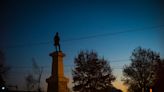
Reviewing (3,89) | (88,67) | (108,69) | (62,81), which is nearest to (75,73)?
(88,67)

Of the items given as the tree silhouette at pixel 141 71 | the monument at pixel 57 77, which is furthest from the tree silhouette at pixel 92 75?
the monument at pixel 57 77

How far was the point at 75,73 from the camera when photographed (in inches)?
1982

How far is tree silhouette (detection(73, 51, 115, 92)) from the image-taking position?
48844 mm

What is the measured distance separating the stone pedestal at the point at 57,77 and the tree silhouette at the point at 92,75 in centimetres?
2107

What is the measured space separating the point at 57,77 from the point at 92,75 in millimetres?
22550

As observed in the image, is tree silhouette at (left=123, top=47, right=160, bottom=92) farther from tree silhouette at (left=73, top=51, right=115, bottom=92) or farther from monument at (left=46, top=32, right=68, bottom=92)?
monument at (left=46, top=32, right=68, bottom=92)

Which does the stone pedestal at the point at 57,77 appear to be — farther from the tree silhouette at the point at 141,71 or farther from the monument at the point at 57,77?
the tree silhouette at the point at 141,71

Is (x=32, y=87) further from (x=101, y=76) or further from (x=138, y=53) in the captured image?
(x=138, y=53)

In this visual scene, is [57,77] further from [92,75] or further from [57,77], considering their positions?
[92,75]

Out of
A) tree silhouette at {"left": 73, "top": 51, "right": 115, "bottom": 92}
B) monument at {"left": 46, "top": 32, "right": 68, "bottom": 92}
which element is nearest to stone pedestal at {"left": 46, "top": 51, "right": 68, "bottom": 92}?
monument at {"left": 46, "top": 32, "right": 68, "bottom": 92}

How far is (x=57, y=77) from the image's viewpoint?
1078 inches

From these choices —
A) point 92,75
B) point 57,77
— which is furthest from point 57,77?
point 92,75

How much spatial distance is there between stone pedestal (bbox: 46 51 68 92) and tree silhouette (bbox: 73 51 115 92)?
69.1ft

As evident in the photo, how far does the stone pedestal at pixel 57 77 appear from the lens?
89.9 feet
